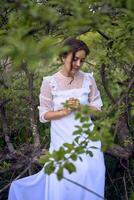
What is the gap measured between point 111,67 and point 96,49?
22cm

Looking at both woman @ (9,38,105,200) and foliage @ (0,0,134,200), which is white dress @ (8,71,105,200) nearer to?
woman @ (9,38,105,200)

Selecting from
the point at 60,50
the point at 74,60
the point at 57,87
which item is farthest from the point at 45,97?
the point at 60,50

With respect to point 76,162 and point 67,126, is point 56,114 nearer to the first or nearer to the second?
point 67,126

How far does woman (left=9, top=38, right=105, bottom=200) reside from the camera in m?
3.65

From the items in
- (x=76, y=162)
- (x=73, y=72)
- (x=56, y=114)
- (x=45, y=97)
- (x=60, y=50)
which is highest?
(x=60, y=50)

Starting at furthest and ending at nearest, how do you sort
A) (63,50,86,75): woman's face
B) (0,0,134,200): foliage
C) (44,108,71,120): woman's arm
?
(44,108,71,120): woman's arm, (63,50,86,75): woman's face, (0,0,134,200): foliage

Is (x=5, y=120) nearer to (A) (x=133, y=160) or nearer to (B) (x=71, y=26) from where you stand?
(A) (x=133, y=160)

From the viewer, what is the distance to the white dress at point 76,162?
3.67 m

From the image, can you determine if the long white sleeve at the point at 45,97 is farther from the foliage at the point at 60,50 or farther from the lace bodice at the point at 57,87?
the foliage at the point at 60,50

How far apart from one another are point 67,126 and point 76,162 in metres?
0.31

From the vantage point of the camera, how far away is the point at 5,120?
498cm

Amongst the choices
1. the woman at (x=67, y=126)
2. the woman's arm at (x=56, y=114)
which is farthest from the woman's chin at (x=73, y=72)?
the woman's arm at (x=56, y=114)

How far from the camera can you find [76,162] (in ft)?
12.2

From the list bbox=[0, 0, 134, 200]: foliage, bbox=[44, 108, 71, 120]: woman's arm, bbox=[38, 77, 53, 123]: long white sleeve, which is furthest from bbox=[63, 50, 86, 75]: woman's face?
bbox=[44, 108, 71, 120]: woman's arm
